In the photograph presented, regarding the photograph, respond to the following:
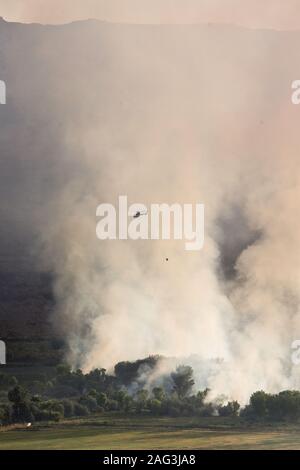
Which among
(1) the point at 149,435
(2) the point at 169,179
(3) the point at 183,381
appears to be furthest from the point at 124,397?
(2) the point at 169,179

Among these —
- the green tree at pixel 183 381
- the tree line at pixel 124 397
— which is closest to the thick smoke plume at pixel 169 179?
the green tree at pixel 183 381

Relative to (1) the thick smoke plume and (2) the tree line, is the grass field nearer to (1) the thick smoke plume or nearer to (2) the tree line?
(2) the tree line

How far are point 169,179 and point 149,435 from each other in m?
5.34

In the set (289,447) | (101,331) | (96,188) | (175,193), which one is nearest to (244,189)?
(175,193)

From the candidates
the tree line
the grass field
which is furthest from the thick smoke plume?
the grass field

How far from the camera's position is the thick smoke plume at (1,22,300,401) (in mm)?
15297

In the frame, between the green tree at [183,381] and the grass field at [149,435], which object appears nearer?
the grass field at [149,435]

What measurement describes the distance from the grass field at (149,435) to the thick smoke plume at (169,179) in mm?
973

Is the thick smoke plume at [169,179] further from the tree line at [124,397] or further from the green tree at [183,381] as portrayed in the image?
the tree line at [124,397]

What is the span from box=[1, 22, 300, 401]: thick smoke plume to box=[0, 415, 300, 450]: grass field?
0.97 m

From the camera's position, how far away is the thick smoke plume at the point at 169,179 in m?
15.3
